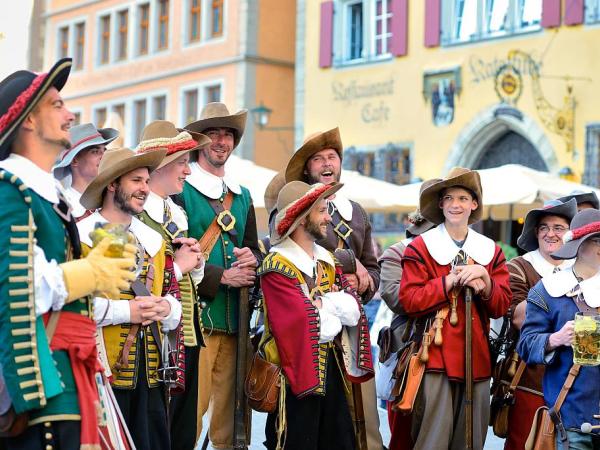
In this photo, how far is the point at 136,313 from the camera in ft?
17.3

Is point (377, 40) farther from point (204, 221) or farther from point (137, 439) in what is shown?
point (137, 439)

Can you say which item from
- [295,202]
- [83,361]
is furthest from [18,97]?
[295,202]

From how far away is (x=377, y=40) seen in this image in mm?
26781

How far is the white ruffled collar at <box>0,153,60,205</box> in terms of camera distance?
13.7ft

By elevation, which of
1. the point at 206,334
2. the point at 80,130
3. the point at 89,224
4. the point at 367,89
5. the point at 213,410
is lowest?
the point at 213,410

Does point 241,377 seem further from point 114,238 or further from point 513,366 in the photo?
point 114,238

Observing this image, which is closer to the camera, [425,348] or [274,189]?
[425,348]

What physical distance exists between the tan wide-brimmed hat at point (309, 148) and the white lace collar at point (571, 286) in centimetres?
160

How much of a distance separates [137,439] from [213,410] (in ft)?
6.04

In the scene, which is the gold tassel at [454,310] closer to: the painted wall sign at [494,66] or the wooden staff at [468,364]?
the wooden staff at [468,364]

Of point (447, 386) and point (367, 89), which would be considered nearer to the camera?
point (447, 386)

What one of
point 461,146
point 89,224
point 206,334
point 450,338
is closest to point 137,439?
point 89,224

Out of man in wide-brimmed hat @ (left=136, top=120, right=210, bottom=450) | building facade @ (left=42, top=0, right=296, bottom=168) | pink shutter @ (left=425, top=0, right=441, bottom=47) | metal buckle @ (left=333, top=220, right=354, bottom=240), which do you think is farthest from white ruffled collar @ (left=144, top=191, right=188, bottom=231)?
building facade @ (left=42, top=0, right=296, bottom=168)

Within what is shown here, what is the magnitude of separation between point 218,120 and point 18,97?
2.93 meters
